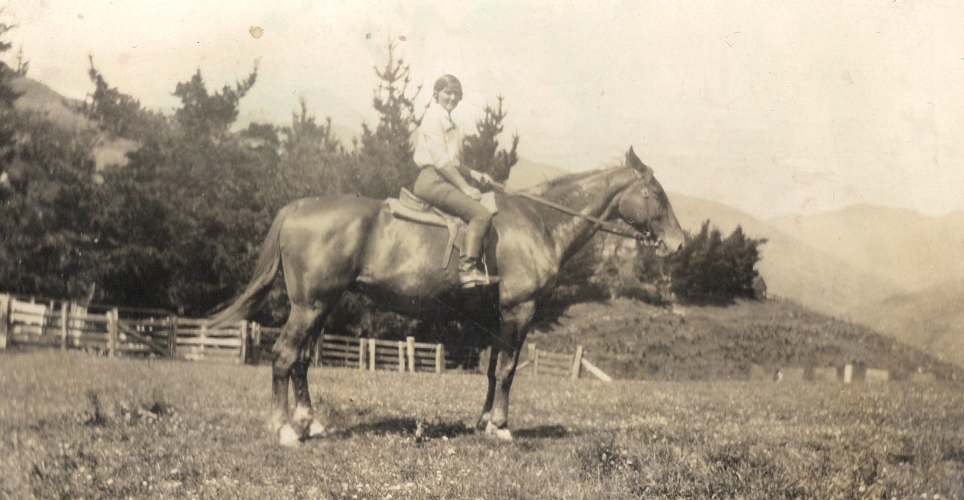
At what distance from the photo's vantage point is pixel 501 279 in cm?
520

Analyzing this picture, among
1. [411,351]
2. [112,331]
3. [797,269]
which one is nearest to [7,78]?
[112,331]

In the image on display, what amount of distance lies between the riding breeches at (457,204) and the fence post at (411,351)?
87cm

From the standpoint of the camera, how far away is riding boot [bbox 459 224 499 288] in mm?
5023

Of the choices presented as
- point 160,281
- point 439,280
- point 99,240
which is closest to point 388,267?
point 439,280

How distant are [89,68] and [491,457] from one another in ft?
13.9

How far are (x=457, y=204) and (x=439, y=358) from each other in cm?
117

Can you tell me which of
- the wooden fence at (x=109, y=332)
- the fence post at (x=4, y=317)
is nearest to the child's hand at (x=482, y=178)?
the wooden fence at (x=109, y=332)

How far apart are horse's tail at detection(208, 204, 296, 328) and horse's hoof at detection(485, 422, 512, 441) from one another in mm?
1822

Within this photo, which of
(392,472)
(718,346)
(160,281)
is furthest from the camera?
(718,346)

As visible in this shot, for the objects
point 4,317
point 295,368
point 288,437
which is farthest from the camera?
point 4,317

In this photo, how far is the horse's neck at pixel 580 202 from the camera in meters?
5.35

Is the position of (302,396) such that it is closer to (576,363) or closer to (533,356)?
(533,356)

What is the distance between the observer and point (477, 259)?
5070 mm

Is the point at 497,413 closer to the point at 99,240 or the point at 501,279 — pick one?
the point at 501,279
